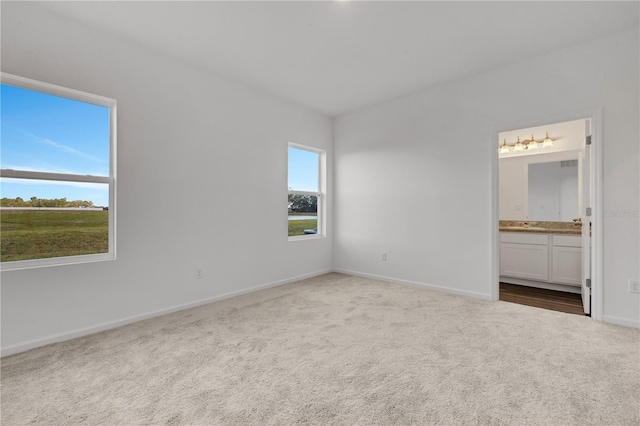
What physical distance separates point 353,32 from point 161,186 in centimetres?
244

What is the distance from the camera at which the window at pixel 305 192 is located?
457 cm

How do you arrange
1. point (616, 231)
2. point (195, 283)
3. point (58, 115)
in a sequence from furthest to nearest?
point (195, 283), point (616, 231), point (58, 115)

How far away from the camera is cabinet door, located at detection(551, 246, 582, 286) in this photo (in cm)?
388

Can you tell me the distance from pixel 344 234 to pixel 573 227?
11.1 feet

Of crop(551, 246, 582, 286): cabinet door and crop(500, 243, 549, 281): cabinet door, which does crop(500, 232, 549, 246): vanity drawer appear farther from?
crop(551, 246, 582, 286): cabinet door

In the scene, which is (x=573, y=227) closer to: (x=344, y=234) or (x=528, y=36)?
(x=528, y=36)

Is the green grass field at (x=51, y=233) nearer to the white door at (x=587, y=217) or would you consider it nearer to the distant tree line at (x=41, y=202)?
the distant tree line at (x=41, y=202)

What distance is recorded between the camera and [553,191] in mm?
4570

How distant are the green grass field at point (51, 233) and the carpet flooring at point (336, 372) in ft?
2.56

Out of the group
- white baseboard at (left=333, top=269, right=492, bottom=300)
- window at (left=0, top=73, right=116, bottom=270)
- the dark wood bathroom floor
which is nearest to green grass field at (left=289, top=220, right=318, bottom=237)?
white baseboard at (left=333, top=269, right=492, bottom=300)

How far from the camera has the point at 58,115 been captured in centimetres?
255

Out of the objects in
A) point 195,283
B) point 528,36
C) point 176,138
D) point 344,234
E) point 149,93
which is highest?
point 528,36

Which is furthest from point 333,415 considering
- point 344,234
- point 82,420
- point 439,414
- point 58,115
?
point 344,234

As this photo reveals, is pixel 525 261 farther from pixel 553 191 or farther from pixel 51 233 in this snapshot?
pixel 51 233
